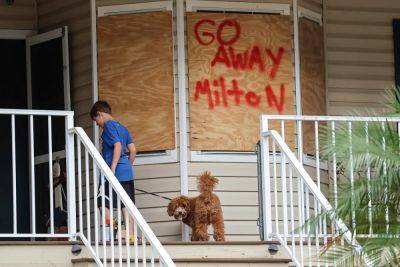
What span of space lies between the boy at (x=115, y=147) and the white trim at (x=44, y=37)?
205 centimetres

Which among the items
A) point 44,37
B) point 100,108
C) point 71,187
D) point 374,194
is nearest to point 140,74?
point 44,37

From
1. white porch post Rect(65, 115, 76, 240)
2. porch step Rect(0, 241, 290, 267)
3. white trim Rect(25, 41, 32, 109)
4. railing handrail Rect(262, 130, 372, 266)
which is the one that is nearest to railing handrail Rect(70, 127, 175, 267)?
white porch post Rect(65, 115, 76, 240)

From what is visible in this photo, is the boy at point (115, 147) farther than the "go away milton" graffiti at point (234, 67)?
No

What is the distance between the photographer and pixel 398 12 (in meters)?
17.2

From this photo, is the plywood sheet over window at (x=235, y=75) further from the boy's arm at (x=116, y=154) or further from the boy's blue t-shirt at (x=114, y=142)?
the boy's arm at (x=116, y=154)

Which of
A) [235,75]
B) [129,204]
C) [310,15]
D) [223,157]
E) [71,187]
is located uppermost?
[310,15]

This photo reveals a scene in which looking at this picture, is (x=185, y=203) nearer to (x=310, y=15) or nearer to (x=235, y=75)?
(x=235, y=75)

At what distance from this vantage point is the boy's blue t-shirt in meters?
14.4

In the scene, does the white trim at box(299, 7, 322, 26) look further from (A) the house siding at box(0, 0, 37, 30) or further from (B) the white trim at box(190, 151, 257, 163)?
(A) the house siding at box(0, 0, 37, 30)

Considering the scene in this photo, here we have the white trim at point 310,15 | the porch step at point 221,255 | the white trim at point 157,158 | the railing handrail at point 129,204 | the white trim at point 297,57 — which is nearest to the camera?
the railing handrail at point 129,204

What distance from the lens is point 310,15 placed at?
16531 mm

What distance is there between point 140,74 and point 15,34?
5.99ft

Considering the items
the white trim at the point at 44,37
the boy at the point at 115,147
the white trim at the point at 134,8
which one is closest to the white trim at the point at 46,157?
the white trim at the point at 44,37

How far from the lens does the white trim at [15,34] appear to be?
55.5 feet
